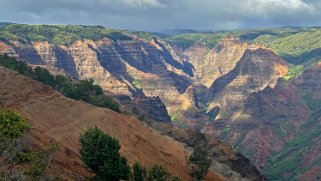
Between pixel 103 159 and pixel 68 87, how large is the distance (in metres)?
67.4

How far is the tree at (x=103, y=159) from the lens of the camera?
69.9 metres

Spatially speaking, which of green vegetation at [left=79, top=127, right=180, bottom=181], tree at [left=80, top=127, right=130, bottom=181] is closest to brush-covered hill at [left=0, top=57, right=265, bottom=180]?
green vegetation at [left=79, top=127, right=180, bottom=181]

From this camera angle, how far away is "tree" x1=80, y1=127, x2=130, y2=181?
229ft

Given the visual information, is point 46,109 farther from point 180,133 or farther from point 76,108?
point 180,133

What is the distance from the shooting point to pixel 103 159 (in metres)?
70.8

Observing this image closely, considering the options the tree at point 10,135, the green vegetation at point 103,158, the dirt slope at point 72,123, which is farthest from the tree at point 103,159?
the tree at point 10,135

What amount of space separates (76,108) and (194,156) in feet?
83.0

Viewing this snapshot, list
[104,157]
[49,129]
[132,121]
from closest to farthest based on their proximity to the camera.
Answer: [104,157] → [49,129] → [132,121]

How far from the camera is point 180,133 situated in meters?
145

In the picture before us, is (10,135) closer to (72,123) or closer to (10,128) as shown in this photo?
(10,128)

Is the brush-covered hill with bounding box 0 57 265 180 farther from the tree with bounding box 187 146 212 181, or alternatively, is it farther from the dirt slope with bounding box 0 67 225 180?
the tree with bounding box 187 146 212 181

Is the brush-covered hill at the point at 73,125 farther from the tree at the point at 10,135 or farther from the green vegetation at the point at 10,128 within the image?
the green vegetation at the point at 10,128

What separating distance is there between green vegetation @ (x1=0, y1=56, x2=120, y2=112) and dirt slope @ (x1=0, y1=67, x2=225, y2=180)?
22246 mm

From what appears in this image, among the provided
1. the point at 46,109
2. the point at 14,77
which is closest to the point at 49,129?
the point at 46,109
